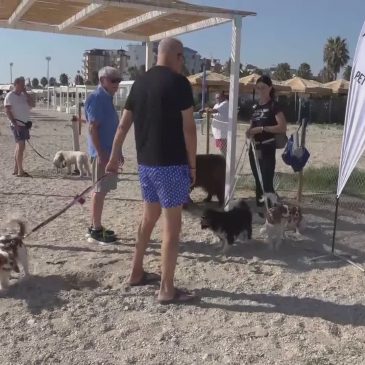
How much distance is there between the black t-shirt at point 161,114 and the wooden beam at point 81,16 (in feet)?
9.12

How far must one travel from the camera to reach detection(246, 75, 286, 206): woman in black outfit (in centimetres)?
632

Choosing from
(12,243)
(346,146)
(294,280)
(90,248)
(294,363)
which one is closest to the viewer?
(294,363)

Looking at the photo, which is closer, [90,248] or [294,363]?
[294,363]

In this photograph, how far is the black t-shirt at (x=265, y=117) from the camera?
253 inches

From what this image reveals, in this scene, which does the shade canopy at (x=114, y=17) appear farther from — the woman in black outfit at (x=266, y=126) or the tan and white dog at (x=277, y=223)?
the tan and white dog at (x=277, y=223)

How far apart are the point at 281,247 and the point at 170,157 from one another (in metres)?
2.32

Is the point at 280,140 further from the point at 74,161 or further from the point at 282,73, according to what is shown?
the point at 282,73

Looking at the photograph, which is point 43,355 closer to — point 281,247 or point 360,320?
point 360,320

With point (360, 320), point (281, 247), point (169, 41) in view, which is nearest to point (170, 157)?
point (169, 41)

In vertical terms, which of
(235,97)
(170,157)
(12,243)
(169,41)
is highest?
(169,41)

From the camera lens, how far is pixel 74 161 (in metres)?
10.5

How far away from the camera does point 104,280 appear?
464 cm

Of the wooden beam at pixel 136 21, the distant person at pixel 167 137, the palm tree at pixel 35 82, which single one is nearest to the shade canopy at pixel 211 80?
the wooden beam at pixel 136 21

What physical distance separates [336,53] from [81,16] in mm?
67854
